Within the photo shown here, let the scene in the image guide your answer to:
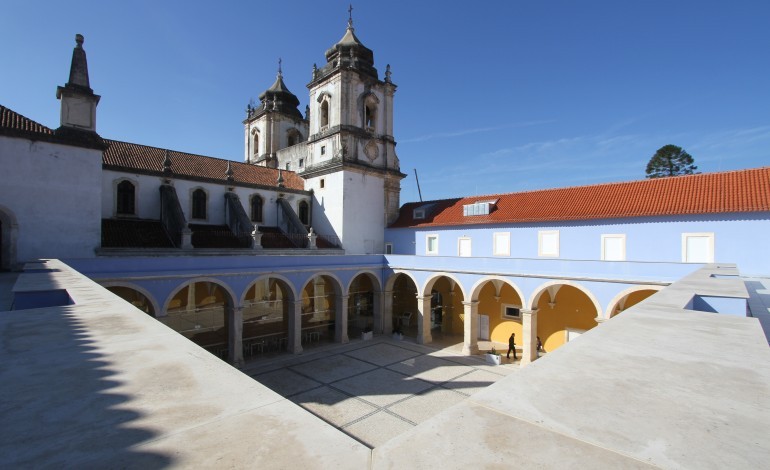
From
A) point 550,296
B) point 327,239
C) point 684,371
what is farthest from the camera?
point 327,239

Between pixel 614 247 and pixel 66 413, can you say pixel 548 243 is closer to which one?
pixel 614 247

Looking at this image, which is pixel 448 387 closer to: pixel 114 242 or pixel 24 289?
pixel 24 289

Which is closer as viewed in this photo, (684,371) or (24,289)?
(684,371)

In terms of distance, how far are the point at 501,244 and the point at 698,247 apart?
315 inches

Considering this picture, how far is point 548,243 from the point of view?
18.6 m

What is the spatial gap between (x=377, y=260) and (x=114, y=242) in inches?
483

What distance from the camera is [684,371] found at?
234 cm

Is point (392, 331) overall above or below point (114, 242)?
below

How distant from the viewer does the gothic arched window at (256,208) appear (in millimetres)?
22500

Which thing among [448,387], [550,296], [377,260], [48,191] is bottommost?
[448,387]

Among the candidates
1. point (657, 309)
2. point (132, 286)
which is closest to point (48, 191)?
point (132, 286)

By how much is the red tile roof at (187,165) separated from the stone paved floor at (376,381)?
36.4ft

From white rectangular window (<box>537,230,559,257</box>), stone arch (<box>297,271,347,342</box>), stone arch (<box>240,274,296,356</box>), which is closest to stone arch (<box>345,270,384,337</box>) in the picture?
stone arch (<box>297,271,347,342</box>)

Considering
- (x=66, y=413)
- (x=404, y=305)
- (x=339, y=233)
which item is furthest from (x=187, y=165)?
(x=66, y=413)
